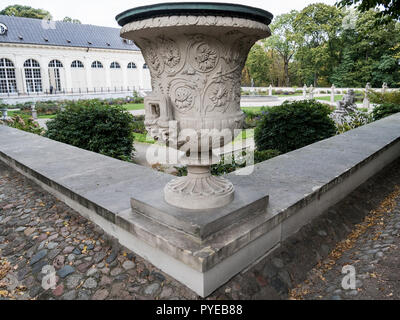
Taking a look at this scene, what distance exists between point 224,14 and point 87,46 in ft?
116

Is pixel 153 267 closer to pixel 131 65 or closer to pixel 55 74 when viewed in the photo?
pixel 55 74

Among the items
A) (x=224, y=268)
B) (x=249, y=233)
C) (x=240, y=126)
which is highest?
(x=240, y=126)

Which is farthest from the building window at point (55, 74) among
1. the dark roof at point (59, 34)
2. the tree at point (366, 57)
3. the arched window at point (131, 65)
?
the tree at point (366, 57)

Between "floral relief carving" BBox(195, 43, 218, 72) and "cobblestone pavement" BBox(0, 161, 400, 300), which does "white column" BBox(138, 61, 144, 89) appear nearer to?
"cobblestone pavement" BBox(0, 161, 400, 300)

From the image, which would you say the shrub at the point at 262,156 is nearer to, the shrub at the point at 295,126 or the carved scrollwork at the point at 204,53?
the shrub at the point at 295,126

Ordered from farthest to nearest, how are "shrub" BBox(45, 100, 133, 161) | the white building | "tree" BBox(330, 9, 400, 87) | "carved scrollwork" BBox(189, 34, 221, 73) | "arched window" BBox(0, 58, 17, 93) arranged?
"tree" BBox(330, 9, 400, 87)
the white building
"arched window" BBox(0, 58, 17, 93)
"shrub" BBox(45, 100, 133, 161)
"carved scrollwork" BBox(189, 34, 221, 73)

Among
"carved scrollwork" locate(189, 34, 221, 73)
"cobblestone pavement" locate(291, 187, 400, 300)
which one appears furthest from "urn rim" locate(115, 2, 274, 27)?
"cobblestone pavement" locate(291, 187, 400, 300)

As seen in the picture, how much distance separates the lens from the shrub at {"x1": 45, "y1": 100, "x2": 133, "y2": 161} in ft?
19.7

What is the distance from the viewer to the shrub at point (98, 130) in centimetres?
599

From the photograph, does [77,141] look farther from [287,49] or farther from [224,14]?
[287,49]

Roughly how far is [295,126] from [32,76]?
105 feet

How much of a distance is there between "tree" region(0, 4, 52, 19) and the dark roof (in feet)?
47.6
